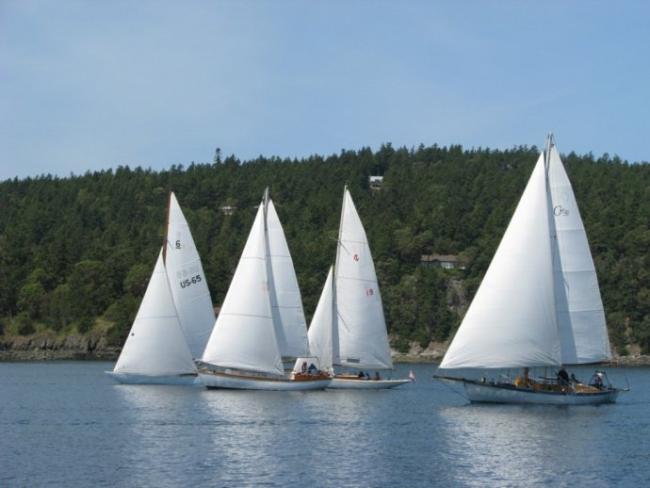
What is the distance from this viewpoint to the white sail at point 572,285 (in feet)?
183

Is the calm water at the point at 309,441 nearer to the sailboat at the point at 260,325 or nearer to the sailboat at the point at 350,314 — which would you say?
the sailboat at the point at 260,325

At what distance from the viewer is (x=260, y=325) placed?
62500 mm

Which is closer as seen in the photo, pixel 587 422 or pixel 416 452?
pixel 416 452

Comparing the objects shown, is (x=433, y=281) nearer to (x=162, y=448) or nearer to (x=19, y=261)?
(x=19, y=261)

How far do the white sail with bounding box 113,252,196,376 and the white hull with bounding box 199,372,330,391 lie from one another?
2943 mm

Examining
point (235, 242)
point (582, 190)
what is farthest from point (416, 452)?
point (582, 190)

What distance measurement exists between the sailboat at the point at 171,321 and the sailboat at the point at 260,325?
242cm

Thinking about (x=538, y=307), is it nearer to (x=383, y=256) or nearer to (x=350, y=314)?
(x=350, y=314)

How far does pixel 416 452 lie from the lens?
4384cm

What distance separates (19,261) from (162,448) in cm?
12828

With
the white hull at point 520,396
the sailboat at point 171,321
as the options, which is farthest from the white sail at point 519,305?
the sailboat at point 171,321

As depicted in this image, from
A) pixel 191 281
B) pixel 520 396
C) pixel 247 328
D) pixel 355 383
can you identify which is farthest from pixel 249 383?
pixel 520 396

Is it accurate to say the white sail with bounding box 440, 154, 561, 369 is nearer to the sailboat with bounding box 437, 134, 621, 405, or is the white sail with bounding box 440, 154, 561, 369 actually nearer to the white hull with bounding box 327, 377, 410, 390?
the sailboat with bounding box 437, 134, 621, 405

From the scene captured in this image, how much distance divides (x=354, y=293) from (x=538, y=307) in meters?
15.3
